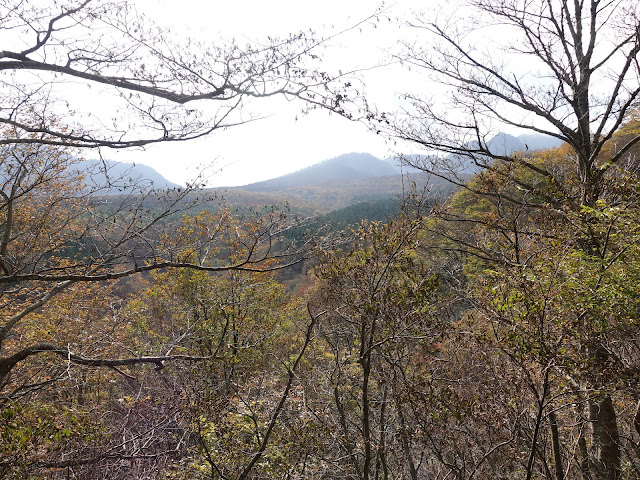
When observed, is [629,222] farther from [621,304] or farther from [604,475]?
[604,475]

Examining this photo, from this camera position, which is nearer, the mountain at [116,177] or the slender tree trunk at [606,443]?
the mountain at [116,177]

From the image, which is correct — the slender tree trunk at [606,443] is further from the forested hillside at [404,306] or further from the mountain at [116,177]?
the mountain at [116,177]

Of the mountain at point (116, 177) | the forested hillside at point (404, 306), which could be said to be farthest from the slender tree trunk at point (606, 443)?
the mountain at point (116, 177)

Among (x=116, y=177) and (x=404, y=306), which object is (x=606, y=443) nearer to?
(x=404, y=306)

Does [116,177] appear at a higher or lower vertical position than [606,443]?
higher

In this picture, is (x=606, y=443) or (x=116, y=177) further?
(x=606, y=443)

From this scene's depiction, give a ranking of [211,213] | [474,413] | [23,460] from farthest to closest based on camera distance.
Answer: [211,213], [474,413], [23,460]

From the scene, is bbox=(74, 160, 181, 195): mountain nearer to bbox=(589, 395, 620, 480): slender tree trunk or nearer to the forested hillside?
the forested hillside

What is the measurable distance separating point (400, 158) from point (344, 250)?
1.93 metres

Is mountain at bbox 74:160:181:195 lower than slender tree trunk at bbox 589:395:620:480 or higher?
higher

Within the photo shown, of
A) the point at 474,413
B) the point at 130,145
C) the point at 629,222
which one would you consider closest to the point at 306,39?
the point at 130,145

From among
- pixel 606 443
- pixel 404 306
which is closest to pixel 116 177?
pixel 404 306

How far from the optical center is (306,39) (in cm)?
343

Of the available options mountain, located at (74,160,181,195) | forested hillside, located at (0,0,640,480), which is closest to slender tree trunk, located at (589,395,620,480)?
forested hillside, located at (0,0,640,480)
